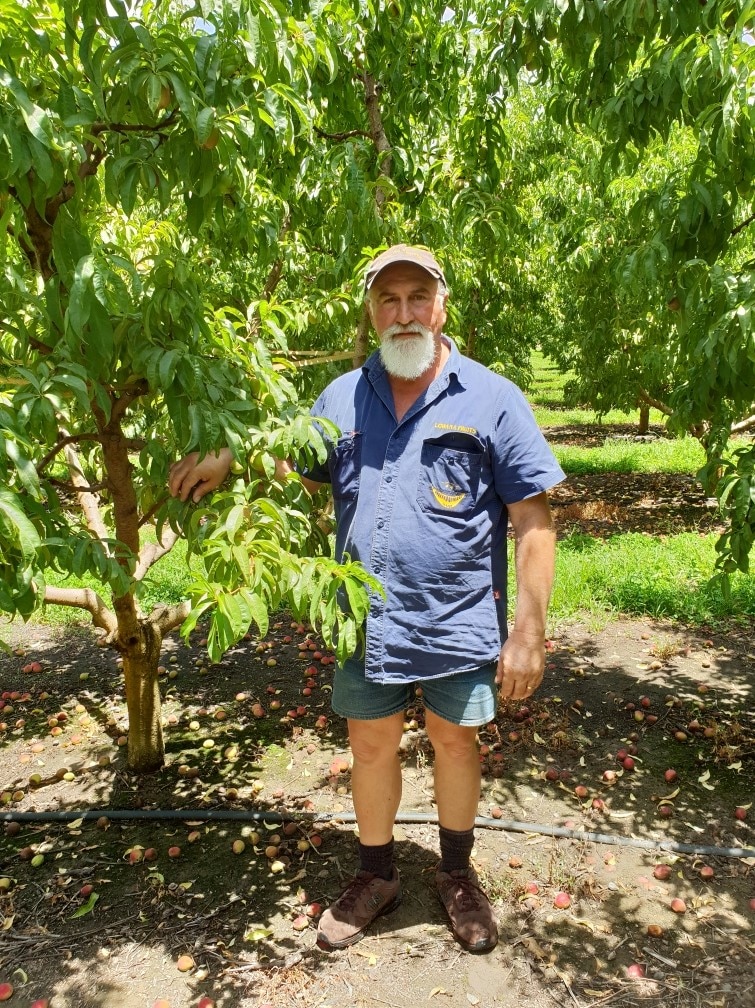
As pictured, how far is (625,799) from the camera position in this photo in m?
3.31

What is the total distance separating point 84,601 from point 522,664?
1.90 metres

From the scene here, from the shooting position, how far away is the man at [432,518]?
2297mm

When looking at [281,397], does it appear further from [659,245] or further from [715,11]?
[715,11]

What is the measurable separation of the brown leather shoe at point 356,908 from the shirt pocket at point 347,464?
1.37 meters

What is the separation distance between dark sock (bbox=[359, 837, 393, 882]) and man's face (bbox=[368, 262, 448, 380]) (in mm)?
1643

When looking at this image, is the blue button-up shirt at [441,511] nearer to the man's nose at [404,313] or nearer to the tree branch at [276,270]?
the man's nose at [404,313]

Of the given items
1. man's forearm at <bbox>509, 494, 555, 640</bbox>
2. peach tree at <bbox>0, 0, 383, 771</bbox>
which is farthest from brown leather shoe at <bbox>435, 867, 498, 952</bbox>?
peach tree at <bbox>0, 0, 383, 771</bbox>

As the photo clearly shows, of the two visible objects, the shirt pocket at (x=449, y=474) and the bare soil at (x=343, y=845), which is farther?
the bare soil at (x=343, y=845)

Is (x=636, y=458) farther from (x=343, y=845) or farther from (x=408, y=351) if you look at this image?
(x=408, y=351)

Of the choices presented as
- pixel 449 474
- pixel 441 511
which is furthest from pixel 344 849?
pixel 449 474

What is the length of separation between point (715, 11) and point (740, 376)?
1186mm

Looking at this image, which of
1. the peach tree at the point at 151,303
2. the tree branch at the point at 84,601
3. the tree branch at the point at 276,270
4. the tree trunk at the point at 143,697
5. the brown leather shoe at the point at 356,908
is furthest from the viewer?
the tree branch at the point at 276,270

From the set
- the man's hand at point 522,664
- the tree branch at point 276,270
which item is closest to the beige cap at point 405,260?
the man's hand at point 522,664

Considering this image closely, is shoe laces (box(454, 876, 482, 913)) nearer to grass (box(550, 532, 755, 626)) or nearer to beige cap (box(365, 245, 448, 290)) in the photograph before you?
beige cap (box(365, 245, 448, 290))
